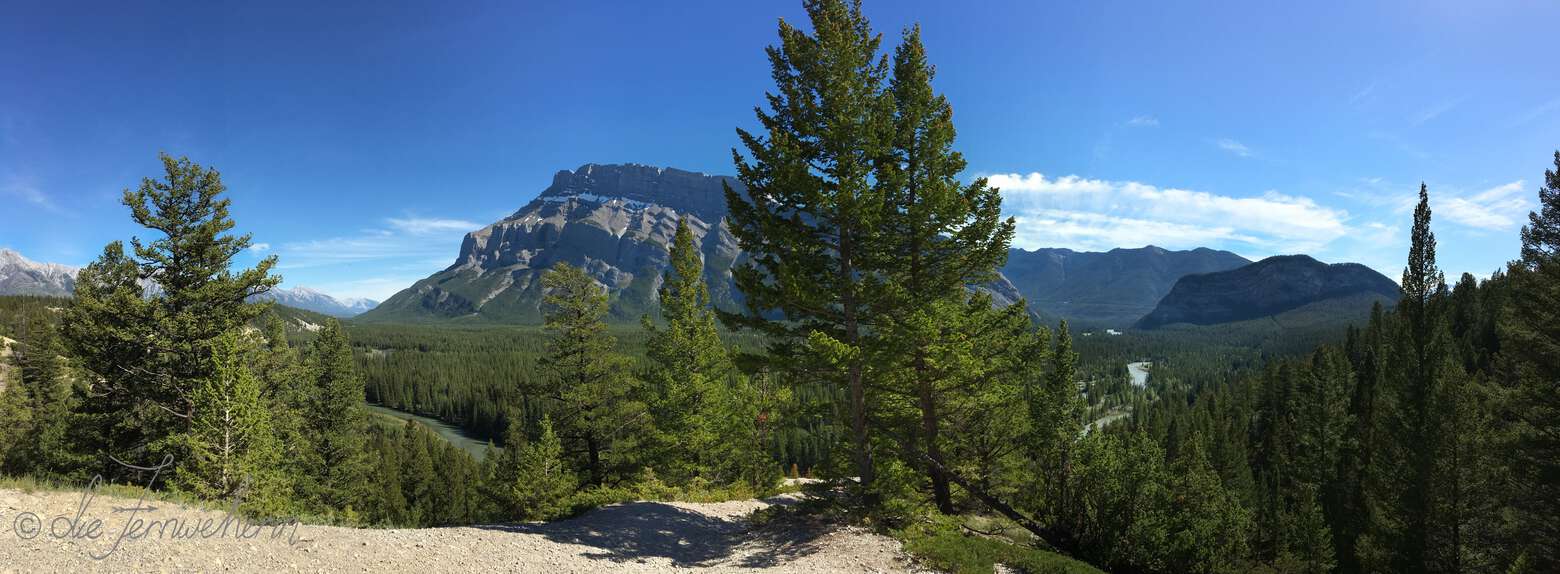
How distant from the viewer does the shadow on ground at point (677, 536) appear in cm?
1248

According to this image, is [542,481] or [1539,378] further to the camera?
[542,481]

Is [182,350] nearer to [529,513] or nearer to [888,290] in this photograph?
[529,513]

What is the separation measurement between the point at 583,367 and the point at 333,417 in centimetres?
1692

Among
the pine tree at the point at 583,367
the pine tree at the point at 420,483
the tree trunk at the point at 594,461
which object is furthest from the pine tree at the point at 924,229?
the pine tree at the point at 420,483

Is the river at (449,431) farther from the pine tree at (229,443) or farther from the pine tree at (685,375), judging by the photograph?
the pine tree at (229,443)

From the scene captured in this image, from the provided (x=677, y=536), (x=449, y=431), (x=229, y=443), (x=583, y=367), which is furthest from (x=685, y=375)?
(x=449, y=431)

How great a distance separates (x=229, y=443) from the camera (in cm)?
1596

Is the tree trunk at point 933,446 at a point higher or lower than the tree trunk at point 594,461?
higher

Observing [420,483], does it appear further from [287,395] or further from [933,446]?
[933,446]

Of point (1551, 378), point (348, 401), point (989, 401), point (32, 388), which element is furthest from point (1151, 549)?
point (32, 388)

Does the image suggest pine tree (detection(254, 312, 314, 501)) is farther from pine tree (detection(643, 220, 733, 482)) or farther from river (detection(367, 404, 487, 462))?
river (detection(367, 404, 487, 462))

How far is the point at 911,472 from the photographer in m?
14.0

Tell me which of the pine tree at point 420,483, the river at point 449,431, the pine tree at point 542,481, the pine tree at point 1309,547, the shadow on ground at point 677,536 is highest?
the shadow on ground at point 677,536

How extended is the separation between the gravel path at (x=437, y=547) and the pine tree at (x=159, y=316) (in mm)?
8896
